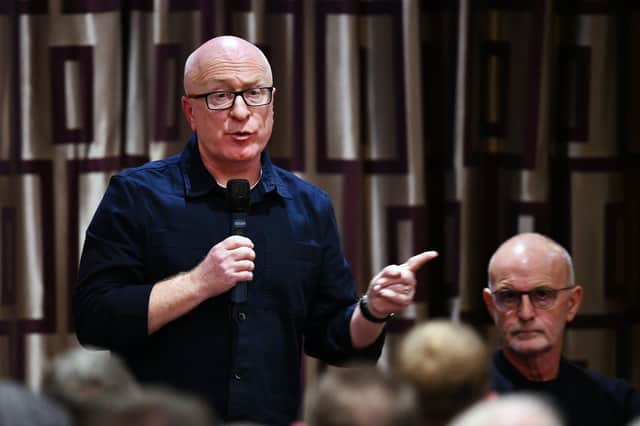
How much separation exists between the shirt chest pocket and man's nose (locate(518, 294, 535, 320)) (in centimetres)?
41

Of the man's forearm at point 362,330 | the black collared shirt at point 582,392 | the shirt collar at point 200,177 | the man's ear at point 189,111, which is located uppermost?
the man's ear at point 189,111

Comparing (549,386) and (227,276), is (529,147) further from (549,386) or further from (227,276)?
(227,276)

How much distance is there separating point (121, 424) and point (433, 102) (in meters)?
2.49

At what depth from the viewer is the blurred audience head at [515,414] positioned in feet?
4.33

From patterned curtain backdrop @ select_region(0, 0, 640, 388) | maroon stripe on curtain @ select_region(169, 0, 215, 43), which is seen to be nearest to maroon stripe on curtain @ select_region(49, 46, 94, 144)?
patterned curtain backdrop @ select_region(0, 0, 640, 388)

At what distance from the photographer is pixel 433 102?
3.64 metres

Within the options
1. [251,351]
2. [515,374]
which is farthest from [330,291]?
[515,374]

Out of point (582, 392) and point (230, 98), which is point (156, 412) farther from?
point (582, 392)

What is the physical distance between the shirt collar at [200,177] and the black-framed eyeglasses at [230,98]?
104 mm

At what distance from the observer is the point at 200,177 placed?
2.35 m

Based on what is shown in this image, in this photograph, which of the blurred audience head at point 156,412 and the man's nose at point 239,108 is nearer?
the blurred audience head at point 156,412

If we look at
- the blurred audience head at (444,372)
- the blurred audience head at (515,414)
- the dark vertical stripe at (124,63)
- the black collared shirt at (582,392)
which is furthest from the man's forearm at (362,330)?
the dark vertical stripe at (124,63)

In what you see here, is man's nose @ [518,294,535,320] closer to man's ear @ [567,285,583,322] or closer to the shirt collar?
man's ear @ [567,285,583,322]

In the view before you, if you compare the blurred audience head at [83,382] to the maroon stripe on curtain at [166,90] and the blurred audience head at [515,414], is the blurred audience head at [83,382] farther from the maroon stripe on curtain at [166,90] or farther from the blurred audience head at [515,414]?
the maroon stripe on curtain at [166,90]
